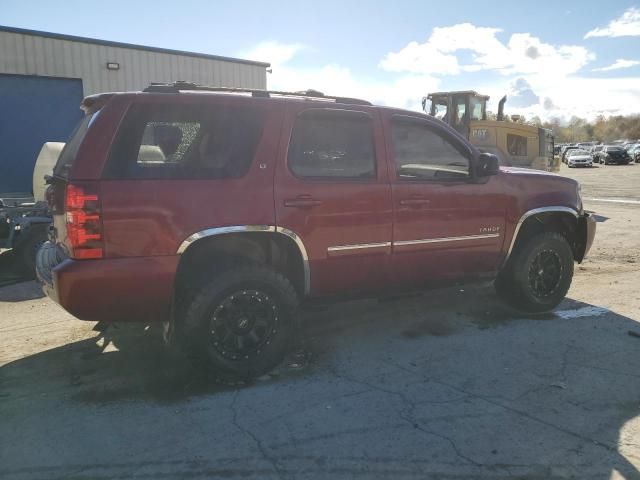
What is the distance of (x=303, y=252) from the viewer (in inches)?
151

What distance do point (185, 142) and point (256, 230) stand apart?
31.7 inches

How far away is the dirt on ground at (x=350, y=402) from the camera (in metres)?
2.74

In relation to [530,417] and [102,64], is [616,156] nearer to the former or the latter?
[102,64]

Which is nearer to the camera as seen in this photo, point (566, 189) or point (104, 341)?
point (104, 341)

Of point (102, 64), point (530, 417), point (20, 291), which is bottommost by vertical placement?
point (530, 417)

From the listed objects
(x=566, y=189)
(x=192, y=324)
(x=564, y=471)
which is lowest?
(x=564, y=471)

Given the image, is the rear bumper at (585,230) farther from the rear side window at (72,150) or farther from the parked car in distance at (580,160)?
the parked car in distance at (580,160)

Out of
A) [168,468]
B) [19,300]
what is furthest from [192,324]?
[19,300]

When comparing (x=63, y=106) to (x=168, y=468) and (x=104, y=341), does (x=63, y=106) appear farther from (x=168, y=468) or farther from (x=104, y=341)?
(x=168, y=468)

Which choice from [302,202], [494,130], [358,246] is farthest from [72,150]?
[494,130]

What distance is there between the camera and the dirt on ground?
2738 millimetres

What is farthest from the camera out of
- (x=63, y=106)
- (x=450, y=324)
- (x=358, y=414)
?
(x=63, y=106)

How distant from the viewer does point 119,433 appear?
9.95ft

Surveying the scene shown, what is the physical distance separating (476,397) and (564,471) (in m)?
0.84
